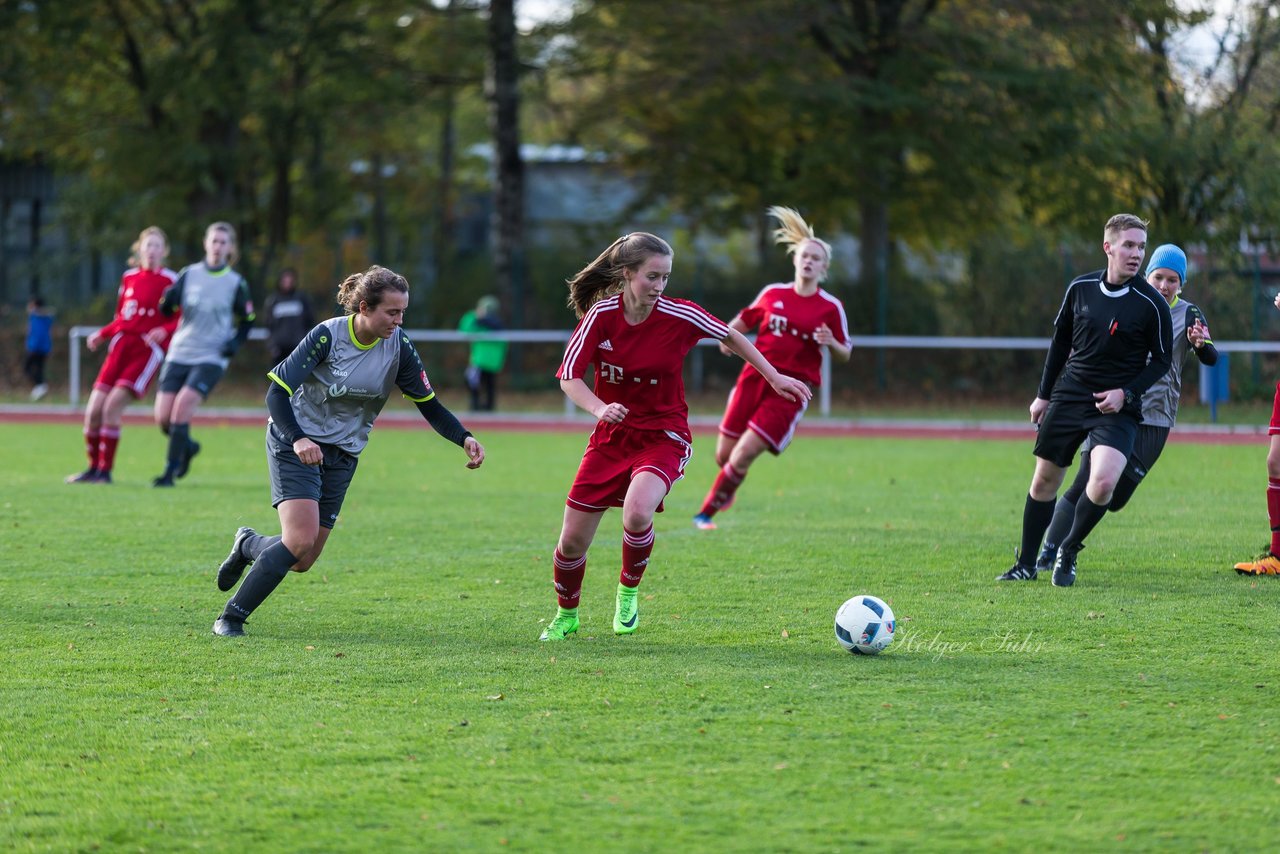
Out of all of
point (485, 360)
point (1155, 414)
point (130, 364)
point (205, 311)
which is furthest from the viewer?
point (485, 360)

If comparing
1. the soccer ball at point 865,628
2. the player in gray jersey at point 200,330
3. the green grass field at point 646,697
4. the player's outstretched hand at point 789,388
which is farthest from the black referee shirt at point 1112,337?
the player in gray jersey at point 200,330

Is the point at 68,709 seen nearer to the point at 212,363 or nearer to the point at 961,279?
the point at 212,363

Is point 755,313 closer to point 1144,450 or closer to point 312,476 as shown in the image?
point 1144,450

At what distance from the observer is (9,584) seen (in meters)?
7.75

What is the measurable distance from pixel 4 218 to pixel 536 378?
19.6m

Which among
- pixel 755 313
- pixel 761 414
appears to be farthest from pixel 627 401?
pixel 755 313

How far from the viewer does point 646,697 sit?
532cm

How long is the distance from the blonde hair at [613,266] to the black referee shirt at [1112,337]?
2494mm

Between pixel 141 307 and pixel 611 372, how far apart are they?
7.19 metres

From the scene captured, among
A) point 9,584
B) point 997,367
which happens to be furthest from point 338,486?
point 997,367

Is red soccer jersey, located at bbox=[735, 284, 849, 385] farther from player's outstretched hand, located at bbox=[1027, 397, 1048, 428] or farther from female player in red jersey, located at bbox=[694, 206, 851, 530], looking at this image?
player's outstretched hand, located at bbox=[1027, 397, 1048, 428]

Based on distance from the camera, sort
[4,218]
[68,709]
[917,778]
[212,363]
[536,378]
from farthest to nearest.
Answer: [4,218], [536,378], [212,363], [68,709], [917,778]

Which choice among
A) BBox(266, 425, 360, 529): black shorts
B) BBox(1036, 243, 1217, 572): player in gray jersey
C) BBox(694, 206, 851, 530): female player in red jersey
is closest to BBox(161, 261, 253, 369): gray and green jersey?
BBox(694, 206, 851, 530): female player in red jersey

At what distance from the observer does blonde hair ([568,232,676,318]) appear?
6242 mm
